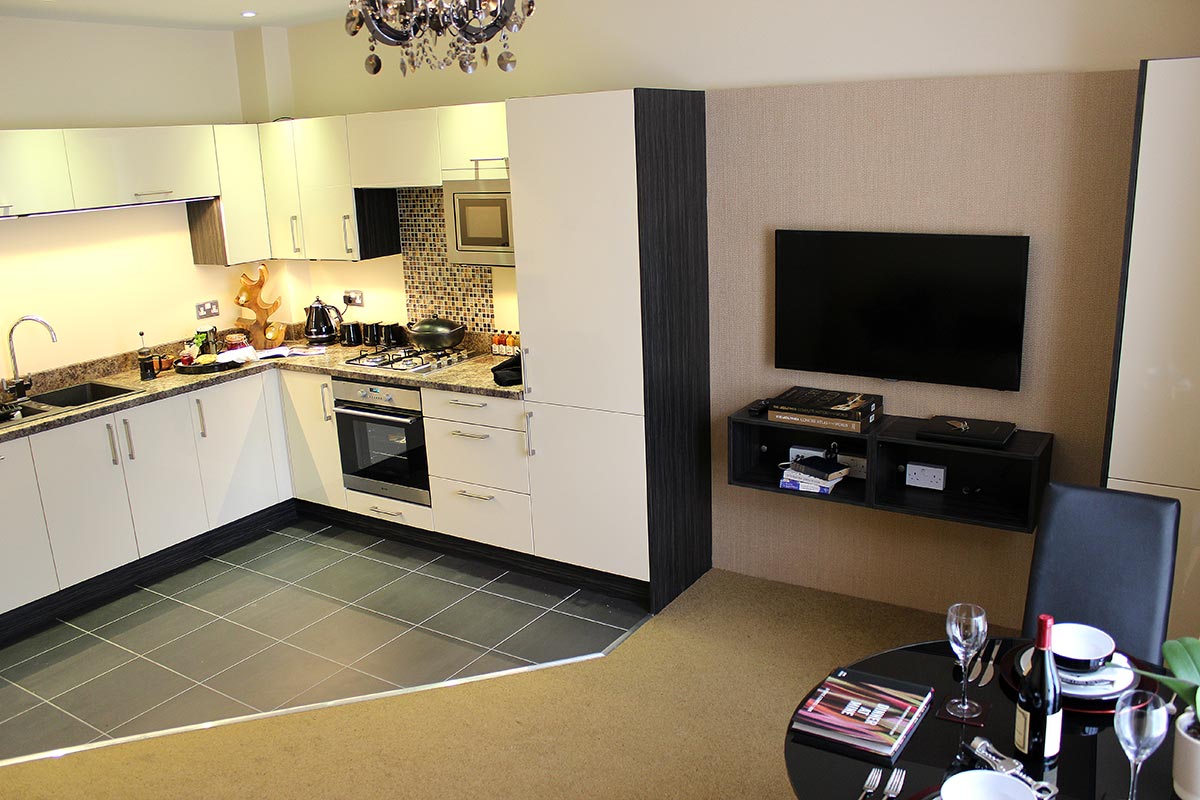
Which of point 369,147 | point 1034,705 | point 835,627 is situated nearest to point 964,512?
point 835,627

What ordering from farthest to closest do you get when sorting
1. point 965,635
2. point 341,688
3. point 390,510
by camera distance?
1. point 390,510
2. point 341,688
3. point 965,635

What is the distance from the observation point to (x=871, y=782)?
76.5 inches

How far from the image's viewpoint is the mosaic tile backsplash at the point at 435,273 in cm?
510

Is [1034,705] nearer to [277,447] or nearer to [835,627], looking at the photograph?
[835,627]

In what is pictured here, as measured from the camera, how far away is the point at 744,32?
3977mm

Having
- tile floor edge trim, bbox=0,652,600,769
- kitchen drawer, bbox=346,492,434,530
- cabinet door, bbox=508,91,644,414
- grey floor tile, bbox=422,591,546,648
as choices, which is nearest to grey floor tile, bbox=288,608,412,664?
grey floor tile, bbox=422,591,546,648

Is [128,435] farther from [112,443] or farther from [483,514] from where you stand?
[483,514]

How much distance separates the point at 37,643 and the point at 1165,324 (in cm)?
442

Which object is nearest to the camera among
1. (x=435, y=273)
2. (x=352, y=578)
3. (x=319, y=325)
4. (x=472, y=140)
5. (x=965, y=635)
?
(x=965, y=635)

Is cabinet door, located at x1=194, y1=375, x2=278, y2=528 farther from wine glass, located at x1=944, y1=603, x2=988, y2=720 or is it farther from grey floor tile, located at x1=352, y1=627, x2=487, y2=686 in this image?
wine glass, located at x1=944, y1=603, x2=988, y2=720

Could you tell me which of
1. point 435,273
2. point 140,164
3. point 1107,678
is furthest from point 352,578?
point 1107,678

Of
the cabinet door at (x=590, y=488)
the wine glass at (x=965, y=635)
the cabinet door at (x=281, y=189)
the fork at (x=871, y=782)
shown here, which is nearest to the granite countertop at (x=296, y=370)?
the cabinet door at (x=590, y=488)

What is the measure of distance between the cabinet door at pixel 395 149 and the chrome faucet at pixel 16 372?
156 cm

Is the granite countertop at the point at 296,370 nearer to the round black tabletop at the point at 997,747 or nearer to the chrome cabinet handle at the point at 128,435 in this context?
the chrome cabinet handle at the point at 128,435
